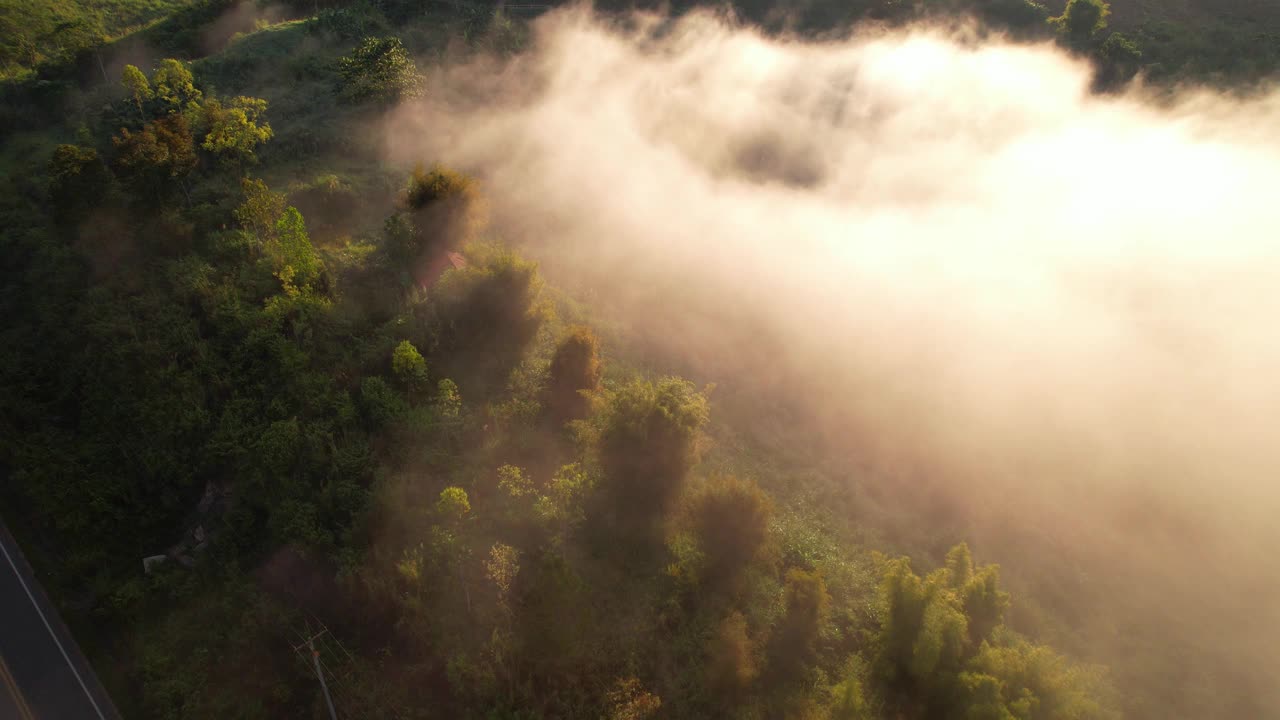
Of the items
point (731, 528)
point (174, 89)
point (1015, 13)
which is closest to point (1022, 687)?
point (731, 528)

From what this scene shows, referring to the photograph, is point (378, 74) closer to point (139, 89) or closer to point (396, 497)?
point (139, 89)

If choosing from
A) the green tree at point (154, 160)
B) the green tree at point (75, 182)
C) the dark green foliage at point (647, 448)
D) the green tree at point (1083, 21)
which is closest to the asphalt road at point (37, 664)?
the green tree at point (75, 182)

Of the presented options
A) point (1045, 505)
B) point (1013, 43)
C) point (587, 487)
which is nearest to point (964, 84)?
point (1013, 43)

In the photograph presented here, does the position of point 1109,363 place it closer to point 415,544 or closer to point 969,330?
point 969,330

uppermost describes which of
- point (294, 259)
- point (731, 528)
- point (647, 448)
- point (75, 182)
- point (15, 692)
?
point (75, 182)

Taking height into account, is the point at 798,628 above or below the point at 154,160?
below

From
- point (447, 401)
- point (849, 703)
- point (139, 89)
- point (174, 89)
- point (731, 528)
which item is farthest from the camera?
point (174, 89)

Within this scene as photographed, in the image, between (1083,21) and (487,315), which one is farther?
(1083,21)
